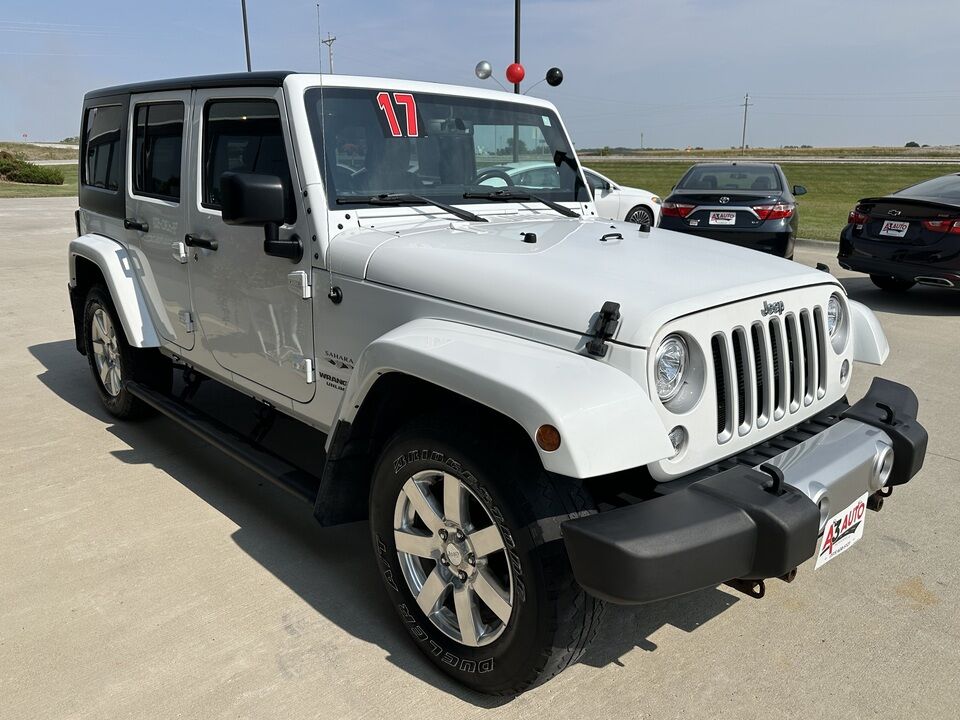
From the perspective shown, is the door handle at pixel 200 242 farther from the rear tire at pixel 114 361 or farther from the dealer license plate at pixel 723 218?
the dealer license plate at pixel 723 218

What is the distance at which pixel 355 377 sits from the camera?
265 cm

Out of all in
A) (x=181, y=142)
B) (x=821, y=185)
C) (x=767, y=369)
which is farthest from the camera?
(x=821, y=185)

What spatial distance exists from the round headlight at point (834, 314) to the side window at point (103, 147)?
3.87 metres

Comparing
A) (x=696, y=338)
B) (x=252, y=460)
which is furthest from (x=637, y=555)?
(x=252, y=460)

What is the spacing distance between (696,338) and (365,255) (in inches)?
49.0

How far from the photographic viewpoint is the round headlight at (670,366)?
2.30 m

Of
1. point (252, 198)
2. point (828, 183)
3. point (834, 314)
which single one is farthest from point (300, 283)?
point (828, 183)

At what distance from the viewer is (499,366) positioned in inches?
87.9

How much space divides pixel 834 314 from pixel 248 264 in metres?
2.42

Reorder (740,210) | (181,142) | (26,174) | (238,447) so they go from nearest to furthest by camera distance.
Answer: (238,447) → (181,142) → (740,210) → (26,174)

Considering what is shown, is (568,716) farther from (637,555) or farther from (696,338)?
(696,338)

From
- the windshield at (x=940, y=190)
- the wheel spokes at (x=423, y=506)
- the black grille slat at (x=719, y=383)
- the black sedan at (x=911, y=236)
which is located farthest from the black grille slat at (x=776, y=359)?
the windshield at (x=940, y=190)

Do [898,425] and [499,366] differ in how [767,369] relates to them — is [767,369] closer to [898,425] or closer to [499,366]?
[898,425]

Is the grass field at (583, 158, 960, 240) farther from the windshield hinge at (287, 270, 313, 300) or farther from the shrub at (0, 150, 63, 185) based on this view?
the shrub at (0, 150, 63, 185)
